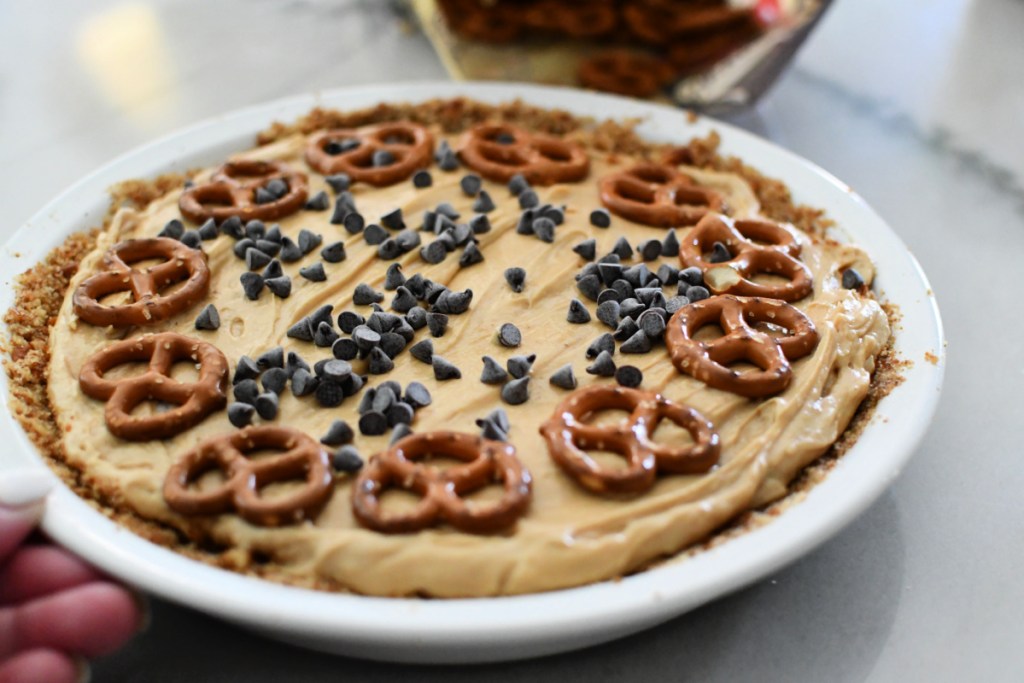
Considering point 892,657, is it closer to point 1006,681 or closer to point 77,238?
point 1006,681

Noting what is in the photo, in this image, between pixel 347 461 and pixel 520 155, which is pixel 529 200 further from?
pixel 347 461

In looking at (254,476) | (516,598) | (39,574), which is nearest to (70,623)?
(39,574)

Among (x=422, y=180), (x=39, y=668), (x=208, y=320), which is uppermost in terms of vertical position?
(x=422, y=180)

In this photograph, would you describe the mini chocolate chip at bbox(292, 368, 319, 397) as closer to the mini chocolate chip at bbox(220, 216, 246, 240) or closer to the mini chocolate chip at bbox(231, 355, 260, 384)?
the mini chocolate chip at bbox(231, 355, 260, 384)

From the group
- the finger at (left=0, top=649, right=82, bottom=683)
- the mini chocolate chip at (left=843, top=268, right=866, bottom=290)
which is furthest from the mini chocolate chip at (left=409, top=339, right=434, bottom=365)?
the mini chocolate chip at (left=843, top=268, right=866, bottom=290)

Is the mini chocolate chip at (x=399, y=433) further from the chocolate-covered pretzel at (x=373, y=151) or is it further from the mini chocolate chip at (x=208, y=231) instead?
the chocolate-covered pretzel at (x=373, y=151)

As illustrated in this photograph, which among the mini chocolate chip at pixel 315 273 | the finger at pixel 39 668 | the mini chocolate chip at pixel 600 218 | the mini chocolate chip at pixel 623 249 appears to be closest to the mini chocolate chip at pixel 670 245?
the mini chocolate chip at pixel 623 249
